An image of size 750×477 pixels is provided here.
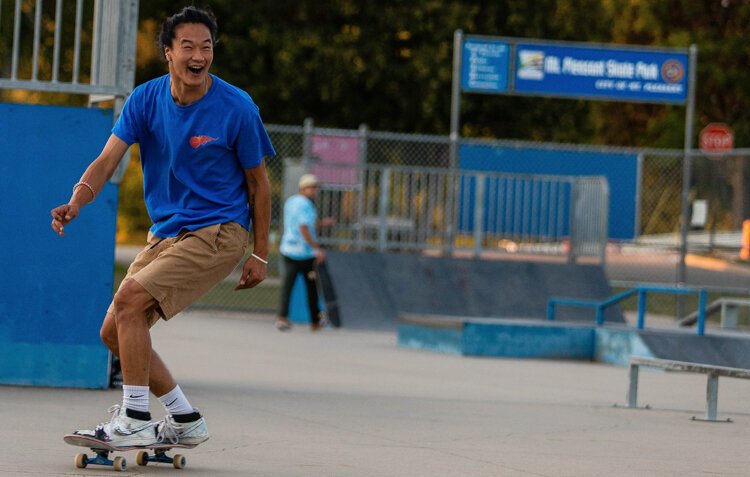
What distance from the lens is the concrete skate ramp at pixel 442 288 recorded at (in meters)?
18.4

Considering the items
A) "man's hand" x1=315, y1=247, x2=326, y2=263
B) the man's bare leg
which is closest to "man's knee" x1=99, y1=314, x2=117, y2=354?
the man's bare leg

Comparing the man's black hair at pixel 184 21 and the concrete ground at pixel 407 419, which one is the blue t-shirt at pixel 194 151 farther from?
the concrete ground at pixel 407 419

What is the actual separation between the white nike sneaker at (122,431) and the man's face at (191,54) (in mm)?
1438

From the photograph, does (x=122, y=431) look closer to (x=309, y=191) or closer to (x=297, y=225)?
(x=297, y=225)

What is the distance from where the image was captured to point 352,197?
1894cm

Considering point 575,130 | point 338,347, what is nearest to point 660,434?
point 338,347

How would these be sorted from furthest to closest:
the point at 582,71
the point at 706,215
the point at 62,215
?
the point at 582,71
the point at 706,215
the point at 62,215

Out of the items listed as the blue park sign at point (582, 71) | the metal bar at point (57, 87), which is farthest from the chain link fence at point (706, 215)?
the metal bar at point (57, 87)

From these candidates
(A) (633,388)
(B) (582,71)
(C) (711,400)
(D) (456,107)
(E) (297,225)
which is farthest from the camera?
(B) (582,71)

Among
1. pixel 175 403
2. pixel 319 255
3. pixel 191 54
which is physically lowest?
pixel 175 403

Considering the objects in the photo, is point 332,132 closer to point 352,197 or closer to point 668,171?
point 352,197

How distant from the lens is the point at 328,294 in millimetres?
18266

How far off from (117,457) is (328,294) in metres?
12.2

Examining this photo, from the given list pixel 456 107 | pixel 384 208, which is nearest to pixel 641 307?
pixel 384 208
